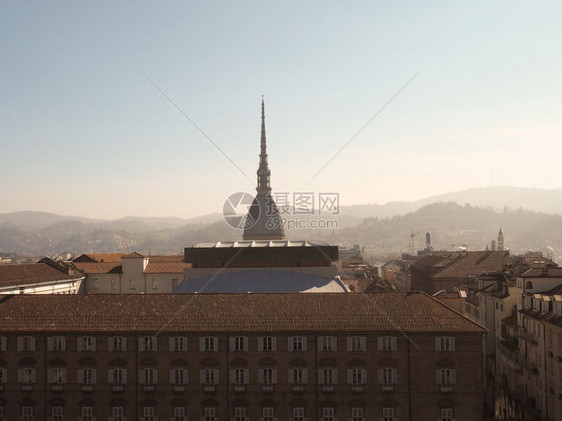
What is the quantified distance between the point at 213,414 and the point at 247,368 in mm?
5134

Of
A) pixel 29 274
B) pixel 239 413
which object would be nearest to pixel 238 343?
pixel 239 413

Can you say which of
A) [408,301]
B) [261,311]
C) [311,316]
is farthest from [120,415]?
[408,301]

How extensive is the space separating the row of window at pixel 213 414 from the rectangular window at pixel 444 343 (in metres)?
5.35

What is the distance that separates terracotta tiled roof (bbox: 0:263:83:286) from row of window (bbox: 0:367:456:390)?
35.4 meters

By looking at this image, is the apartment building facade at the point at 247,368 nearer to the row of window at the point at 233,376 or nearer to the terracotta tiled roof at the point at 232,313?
the row of window at the point at 233,376

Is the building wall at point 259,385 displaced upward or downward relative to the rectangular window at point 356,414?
upward

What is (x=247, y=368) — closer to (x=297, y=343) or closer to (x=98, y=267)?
(x=297, y=343)

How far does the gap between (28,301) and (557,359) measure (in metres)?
53.2

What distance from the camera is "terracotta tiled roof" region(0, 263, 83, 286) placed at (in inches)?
3686

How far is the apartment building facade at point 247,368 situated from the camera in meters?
56.5

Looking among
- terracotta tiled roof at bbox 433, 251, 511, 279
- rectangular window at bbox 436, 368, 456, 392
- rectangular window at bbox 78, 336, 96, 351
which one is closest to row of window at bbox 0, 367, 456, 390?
rectangular window at bbox 436, 368, 456, 392

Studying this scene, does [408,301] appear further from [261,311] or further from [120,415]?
[120,415]

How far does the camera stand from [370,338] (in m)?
57.6

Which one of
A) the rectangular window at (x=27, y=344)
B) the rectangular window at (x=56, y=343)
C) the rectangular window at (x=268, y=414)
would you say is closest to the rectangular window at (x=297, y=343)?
the rectangular window at (x=268, y=414)
